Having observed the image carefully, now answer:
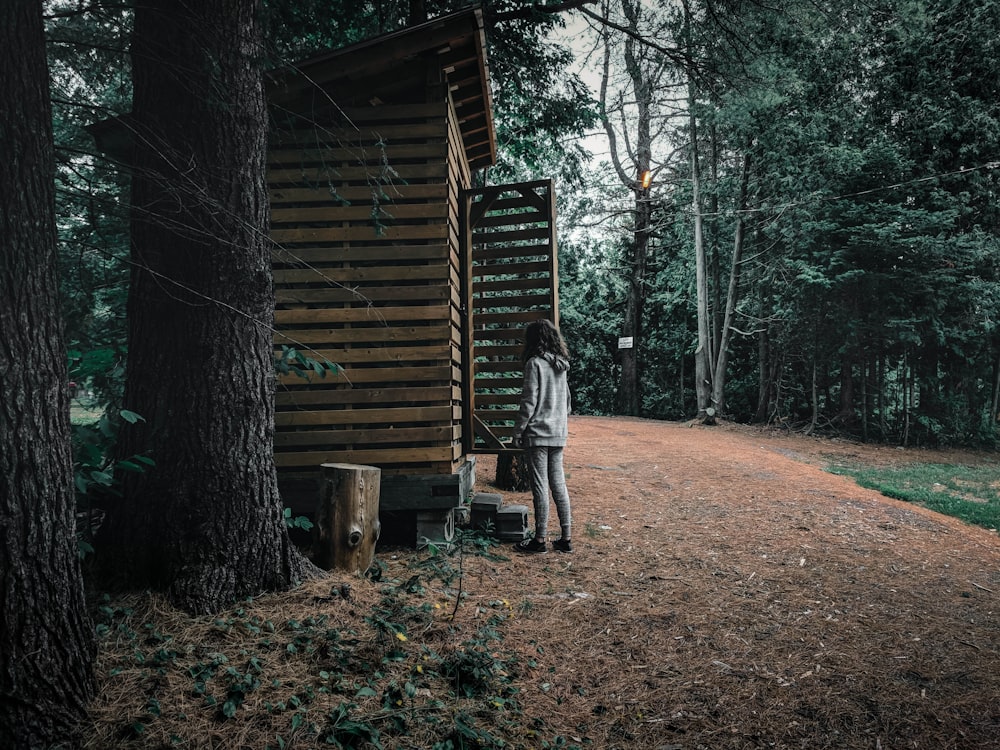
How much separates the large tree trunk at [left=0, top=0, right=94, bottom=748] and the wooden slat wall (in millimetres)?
A: 3011

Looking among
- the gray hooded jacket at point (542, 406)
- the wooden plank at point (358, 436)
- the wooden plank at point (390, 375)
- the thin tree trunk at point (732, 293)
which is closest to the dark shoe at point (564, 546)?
the gray hooded jacket at point (542, 406)

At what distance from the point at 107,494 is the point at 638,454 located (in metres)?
9.35

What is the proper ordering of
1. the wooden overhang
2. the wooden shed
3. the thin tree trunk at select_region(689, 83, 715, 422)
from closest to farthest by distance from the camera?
the wooden overhang, the wooden shed, the thin tree trunk at select_region(689, 83, 715, 422)

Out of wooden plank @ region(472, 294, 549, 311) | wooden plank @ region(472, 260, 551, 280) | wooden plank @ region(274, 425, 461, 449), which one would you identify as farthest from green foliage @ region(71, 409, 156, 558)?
wooden plank @ region(472, 260, 551, 280)

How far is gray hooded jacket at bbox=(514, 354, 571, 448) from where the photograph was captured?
559 cm

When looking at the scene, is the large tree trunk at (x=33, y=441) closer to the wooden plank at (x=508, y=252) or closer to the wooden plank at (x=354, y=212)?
the wooden plank at (x=354, y=212)

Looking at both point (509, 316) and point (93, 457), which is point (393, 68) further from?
point (93, 457)

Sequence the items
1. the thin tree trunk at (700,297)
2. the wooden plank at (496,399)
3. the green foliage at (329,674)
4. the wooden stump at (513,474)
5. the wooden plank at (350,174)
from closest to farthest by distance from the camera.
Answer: the green foliage at (329,674), the wooden plank at (350,174), the wooden plank at (496,399), the wooden stump at (513,474), the thin tree trunk at (700,297)

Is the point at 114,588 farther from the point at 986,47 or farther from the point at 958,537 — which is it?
the point at 986,47

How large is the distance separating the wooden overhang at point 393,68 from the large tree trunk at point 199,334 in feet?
A: 3.95

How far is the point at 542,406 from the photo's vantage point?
Result: 221 inches

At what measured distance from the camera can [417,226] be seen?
224 inches

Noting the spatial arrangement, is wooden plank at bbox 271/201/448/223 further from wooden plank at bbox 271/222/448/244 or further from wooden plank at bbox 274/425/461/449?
wooden plank at bbox 274/425/461/449

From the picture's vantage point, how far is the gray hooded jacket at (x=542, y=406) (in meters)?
5.59
